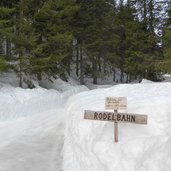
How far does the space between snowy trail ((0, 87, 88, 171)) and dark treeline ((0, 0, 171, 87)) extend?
2.02 m

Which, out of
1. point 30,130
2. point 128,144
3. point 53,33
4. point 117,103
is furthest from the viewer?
point 53,33

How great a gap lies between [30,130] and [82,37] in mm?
18591

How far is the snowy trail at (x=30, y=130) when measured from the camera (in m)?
7.80

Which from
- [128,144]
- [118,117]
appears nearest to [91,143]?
[118,117]

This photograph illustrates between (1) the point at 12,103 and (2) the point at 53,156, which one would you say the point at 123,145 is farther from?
(1) the point at 12,103

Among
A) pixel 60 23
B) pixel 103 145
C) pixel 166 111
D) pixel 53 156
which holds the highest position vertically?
pixel 60 23

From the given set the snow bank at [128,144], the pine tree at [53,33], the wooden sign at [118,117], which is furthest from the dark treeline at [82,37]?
the wooden sign at [118,117]

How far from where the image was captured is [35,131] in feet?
35.7

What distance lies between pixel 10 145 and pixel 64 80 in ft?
55.3

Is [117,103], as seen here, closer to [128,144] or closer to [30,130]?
[128,144]

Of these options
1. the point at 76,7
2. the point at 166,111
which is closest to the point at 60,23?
the point at 76,7

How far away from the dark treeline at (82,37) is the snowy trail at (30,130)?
2020mm

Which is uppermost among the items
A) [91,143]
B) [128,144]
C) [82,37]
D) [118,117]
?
[82,37]

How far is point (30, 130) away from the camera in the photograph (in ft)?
36.1
